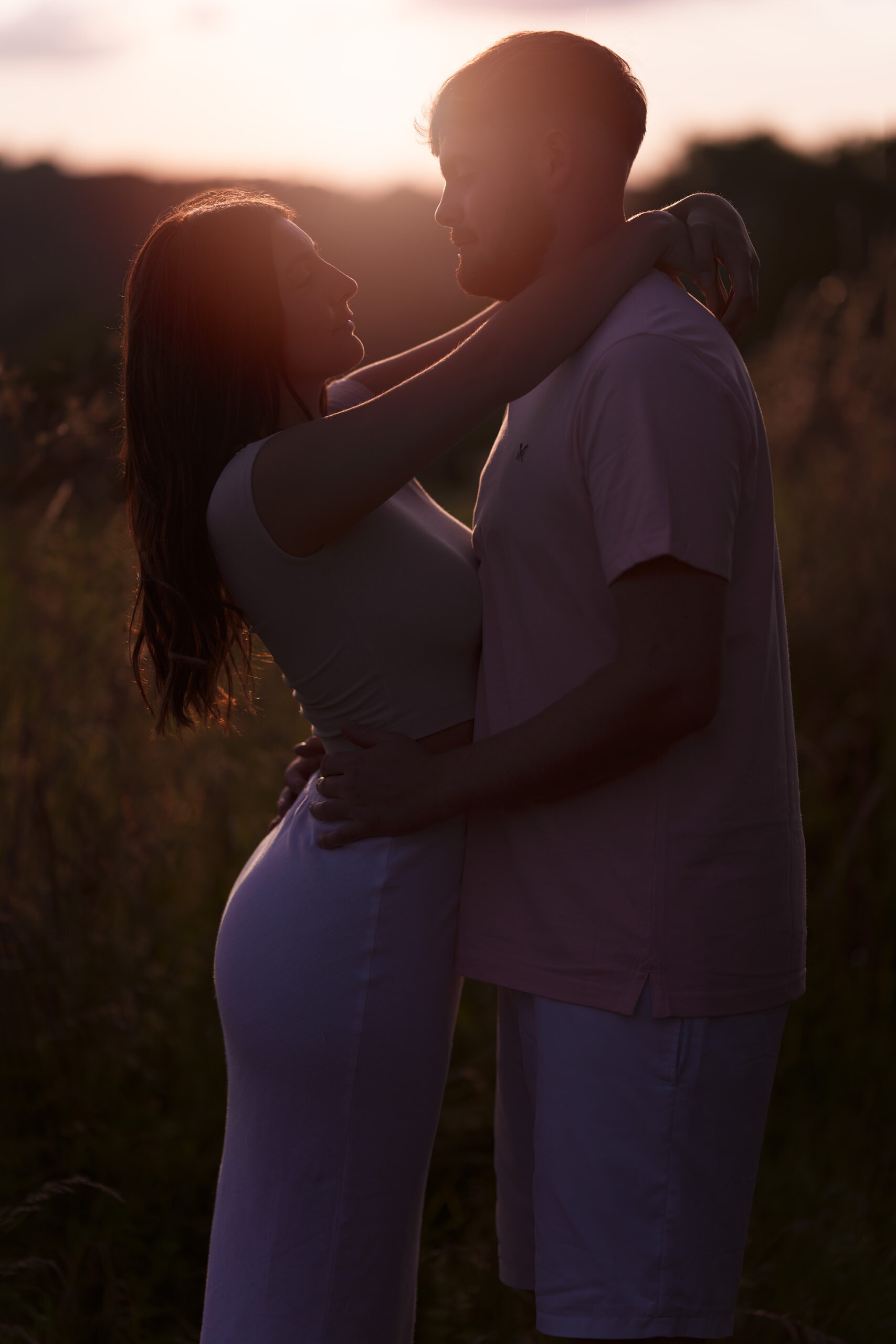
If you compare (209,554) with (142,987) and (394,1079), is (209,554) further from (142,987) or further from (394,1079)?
(142,987)

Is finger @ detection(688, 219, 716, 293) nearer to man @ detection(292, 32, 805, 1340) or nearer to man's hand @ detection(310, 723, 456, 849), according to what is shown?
man @ detection(292, 32, 805, 1340)

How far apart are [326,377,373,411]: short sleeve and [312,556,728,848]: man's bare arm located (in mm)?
854

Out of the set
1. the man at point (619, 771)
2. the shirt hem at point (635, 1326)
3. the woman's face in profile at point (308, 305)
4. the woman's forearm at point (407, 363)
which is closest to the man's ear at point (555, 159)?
the man at point (619, 771)

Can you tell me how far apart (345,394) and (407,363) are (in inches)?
9.7

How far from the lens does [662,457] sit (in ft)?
5.03

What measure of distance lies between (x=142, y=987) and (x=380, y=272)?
11655 millimetres

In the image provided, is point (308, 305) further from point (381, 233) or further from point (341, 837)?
point (381, 233)

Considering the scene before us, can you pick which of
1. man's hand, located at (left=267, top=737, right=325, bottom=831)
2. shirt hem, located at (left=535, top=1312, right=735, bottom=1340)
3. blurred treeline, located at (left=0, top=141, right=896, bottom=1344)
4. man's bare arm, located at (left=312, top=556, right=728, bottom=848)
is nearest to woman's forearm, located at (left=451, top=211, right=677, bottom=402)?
man's bare arm, located at (left=312, top=556, right=728, bottom=848)

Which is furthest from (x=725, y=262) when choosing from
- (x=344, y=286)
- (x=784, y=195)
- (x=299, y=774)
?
(x=784, y=195)

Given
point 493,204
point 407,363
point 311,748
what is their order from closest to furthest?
1. point 493,204
2. point 311,748
3. point 407,363

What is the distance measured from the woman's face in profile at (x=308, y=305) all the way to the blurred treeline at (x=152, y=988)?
616 mm

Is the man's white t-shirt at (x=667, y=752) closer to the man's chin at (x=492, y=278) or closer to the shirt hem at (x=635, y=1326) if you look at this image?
the man's chin at (x=492, y=278)

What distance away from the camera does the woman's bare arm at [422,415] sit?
1672 mm

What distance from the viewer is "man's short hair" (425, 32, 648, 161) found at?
5.92 feet
